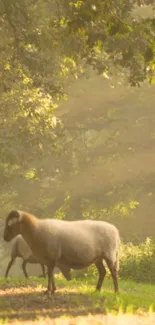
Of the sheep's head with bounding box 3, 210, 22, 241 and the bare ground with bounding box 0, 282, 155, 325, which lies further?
the sheep's head with bounding box 3, 210, 22, 241

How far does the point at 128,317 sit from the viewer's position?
7559 mm

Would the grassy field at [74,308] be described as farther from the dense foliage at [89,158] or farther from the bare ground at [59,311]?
the dense foliage at [89,158]

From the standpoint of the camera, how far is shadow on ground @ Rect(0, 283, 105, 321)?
7758 millimetres

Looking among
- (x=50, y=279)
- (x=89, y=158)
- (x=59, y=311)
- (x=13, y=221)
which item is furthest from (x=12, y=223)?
(x=89, y=158)

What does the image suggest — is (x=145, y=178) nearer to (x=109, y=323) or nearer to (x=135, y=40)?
(x=135, y=40)

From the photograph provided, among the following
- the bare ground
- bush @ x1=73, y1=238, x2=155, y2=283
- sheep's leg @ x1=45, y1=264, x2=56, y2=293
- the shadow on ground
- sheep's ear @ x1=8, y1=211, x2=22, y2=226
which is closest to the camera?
the bare ground

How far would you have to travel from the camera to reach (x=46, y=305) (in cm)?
835

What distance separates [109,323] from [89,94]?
41.9 m

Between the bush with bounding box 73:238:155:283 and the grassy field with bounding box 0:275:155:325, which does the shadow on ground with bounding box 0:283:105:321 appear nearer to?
the grassy field with bounding box 0:275:155:325

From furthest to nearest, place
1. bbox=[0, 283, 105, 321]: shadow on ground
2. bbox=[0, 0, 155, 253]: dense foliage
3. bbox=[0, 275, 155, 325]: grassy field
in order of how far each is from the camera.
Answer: bbox=[0, 0, 155, 253]: dense foliage → bbox=[0, 283, 105, 321]: shadow on ground → bbox=[0, 275, 155, 325]: grassy field

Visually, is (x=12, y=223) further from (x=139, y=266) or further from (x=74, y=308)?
(x=139, y=266)

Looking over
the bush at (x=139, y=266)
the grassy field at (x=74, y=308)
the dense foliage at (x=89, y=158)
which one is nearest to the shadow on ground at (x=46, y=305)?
the grassy field at (x=74, y=308)

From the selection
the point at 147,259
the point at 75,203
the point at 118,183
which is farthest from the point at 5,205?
the point at 147,259

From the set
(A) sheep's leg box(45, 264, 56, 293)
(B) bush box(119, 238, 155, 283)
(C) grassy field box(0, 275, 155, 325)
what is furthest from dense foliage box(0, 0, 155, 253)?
(C) grassy field box(0, 275, 155, 325)
